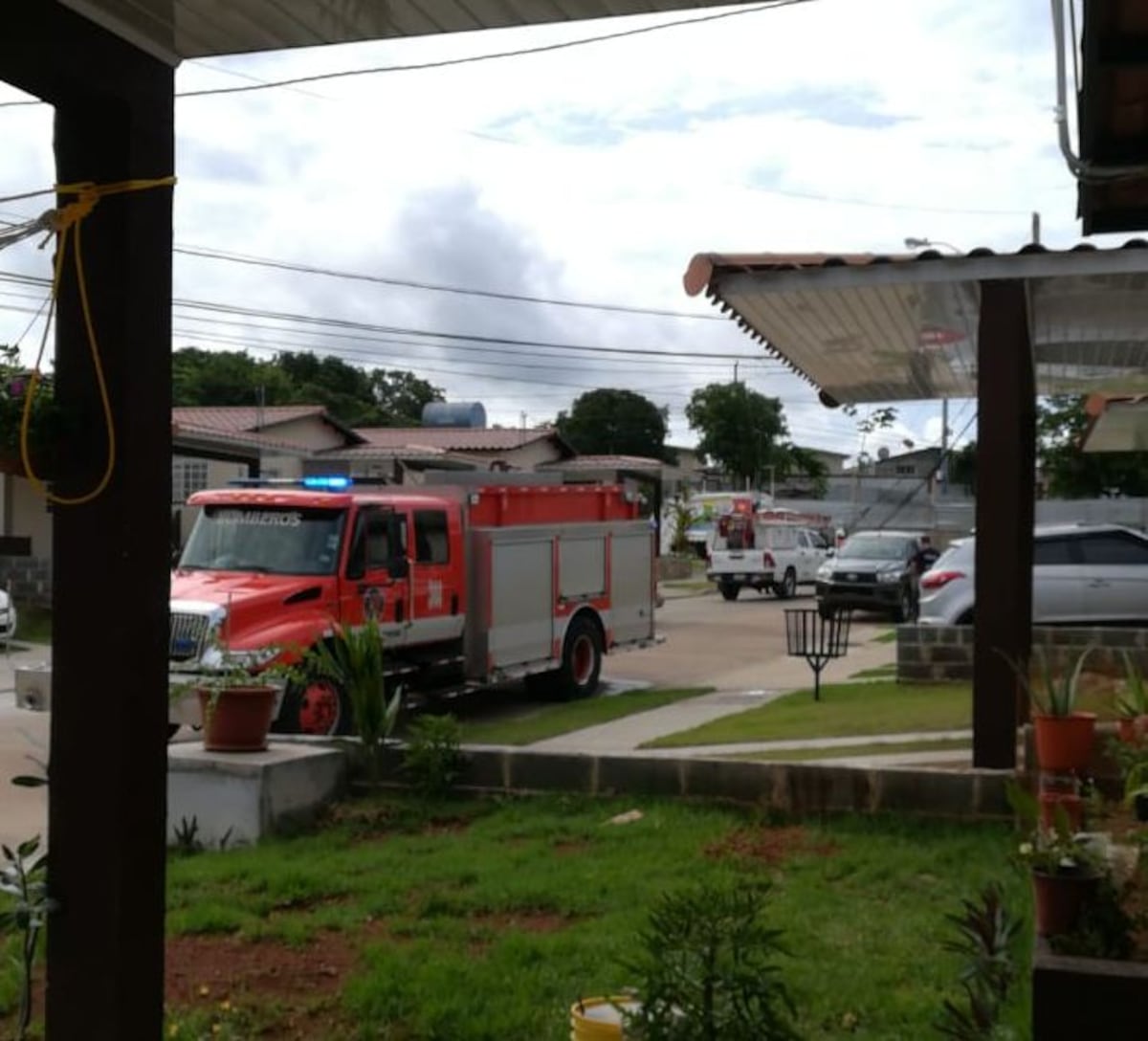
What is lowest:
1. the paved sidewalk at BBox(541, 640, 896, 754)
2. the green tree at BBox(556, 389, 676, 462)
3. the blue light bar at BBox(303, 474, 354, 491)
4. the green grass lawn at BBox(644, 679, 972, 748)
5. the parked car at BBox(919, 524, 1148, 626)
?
the paved sidewalk at BBox(541, 640, 896, 754)

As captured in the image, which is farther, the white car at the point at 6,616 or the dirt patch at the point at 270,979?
the white car at the point at 6,616

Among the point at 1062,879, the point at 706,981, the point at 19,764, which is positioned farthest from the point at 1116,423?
the point at 706,981

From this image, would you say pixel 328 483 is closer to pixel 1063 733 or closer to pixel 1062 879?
pixel 1063 733

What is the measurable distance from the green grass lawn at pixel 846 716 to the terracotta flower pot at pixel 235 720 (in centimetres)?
353

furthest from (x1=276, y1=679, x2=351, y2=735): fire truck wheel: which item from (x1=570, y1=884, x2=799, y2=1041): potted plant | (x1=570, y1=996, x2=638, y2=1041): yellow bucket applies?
(x1=570, y1=884, x2=799, y2=1041): potted plant

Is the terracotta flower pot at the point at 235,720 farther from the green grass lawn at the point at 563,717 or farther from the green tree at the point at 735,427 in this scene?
the green tree at the point at 735,427

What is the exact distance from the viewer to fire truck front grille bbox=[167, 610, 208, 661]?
469 inches

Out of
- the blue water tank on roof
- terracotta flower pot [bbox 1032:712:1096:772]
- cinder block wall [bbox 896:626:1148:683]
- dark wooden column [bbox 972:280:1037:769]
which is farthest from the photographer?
the blue water tank on roof

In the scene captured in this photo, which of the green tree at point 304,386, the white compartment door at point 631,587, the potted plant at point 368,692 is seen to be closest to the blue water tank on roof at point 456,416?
the green tree at point 304,386

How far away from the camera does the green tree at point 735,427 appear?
73.2 meters

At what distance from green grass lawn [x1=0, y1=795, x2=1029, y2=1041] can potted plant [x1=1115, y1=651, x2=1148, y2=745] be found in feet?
2.62

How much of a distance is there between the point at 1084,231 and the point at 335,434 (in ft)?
120

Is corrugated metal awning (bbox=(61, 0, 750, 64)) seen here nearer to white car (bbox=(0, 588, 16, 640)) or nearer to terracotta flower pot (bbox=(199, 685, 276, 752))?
terracotta flower pot (bbox=(199, 685, 276, 752))

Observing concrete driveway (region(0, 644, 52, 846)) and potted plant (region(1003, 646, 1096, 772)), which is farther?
concrete driveway (region(0, 644, 52, 846))
